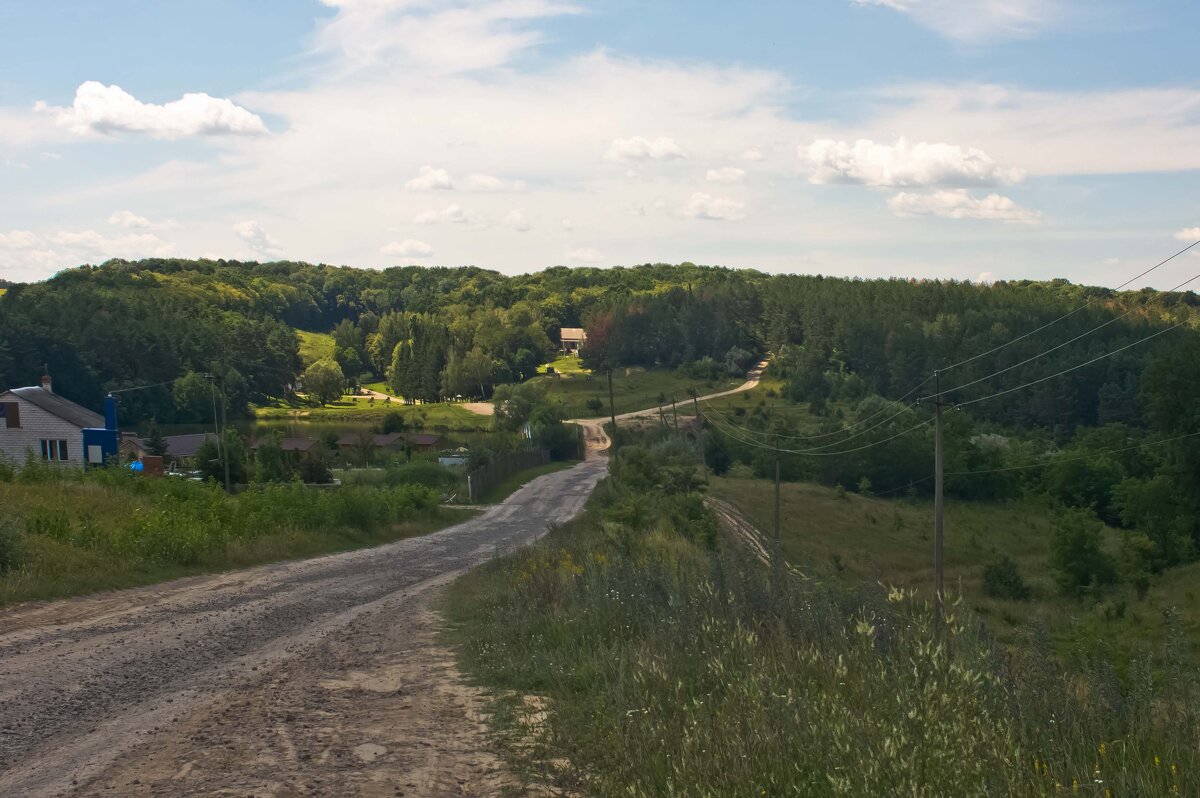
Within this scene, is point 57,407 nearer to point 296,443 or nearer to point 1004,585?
point 296,443

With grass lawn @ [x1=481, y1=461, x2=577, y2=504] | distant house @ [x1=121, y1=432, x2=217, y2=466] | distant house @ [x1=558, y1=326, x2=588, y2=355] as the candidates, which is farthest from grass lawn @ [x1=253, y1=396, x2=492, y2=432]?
distant house @ [x1=558, y1=326, x2=588, y2=355]

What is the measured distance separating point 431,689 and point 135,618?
6.14 meters

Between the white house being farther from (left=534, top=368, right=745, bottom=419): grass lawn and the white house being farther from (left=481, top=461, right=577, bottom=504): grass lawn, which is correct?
(left=534, top=368, right=745, bottom=419): grass lawn

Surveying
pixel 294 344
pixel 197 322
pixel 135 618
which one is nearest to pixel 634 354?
pixel 294 344

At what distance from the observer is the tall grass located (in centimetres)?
544

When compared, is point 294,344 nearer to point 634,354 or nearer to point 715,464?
point 634,354

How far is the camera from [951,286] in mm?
159375

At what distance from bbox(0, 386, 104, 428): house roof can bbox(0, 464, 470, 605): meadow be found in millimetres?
22741

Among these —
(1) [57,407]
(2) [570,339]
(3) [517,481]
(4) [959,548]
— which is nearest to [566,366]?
(2) [570,339]

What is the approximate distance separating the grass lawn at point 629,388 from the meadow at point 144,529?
82990 millimetres

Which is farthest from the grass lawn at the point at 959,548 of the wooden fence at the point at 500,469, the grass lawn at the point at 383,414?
the grass lawn at the point at 383,414

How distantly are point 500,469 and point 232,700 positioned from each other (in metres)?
60.5

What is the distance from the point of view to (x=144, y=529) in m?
20.2

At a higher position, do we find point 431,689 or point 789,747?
point 789,747
